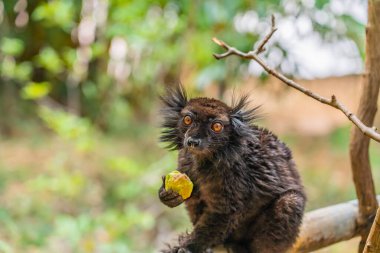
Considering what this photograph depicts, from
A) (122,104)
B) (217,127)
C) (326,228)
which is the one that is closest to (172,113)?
(217,127)

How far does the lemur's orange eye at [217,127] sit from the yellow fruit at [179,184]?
9.6 inches

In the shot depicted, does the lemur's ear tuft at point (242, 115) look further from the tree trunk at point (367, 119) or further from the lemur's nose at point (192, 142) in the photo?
the tree trunk at point (367, 119)

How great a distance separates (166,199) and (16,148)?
5.15 meters

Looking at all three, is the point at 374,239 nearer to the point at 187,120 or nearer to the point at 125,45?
the point at 187,120

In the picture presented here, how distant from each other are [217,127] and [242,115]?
0.15 m

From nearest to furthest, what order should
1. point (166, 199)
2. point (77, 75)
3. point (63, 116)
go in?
point (166, 199) → point (63, 116) → point (77, 75)

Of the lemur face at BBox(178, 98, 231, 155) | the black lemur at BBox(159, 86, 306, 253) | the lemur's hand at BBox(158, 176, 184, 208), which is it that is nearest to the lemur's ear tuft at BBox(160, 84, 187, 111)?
the black lemur at BBox(159, 86, 306, 253)

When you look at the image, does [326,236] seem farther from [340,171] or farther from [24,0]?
[340,171]

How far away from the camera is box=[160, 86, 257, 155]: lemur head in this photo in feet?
7.75

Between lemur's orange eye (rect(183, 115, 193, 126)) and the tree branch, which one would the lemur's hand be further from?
the tree branch

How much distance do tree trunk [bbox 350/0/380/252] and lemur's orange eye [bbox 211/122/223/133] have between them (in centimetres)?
82

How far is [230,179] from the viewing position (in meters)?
2.49

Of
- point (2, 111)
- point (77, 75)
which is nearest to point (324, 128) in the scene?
point (77, 75)

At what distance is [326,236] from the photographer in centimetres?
279
